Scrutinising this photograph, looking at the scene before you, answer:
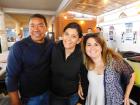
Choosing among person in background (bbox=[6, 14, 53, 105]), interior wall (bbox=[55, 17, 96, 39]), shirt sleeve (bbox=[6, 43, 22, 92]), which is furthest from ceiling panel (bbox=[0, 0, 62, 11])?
shirt sleeve (bbox=[6, 43, 22, 92])

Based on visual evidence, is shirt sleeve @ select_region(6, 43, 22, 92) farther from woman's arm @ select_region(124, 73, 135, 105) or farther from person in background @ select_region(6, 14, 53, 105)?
woman's arm @ select_region(124, 73, 135, 105)

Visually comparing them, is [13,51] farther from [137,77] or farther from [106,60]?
[137,77]

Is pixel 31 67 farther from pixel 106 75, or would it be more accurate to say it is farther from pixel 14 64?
pixel 106 75

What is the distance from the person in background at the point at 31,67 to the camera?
1.59 metres

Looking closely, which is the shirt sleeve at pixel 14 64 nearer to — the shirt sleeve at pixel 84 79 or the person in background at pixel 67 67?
the person in background at pixel 67 67

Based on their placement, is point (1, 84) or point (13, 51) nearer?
point (13, 51)

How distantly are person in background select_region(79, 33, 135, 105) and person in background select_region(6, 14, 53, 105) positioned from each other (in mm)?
421

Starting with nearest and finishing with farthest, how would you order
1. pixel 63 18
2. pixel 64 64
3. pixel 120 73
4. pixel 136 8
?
pixel 120 73
pixel 64 64
pixel 136 8
pixel 63 18

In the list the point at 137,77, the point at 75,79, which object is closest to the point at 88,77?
the point at 75,79

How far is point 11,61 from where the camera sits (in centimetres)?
158

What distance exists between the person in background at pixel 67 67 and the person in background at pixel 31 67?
0.09 metres

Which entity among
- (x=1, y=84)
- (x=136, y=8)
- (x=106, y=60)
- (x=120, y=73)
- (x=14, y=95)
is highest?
(x=136, y=8)

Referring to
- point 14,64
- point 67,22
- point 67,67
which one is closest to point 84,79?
point 67,67

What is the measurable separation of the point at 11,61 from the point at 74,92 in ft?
2.21
